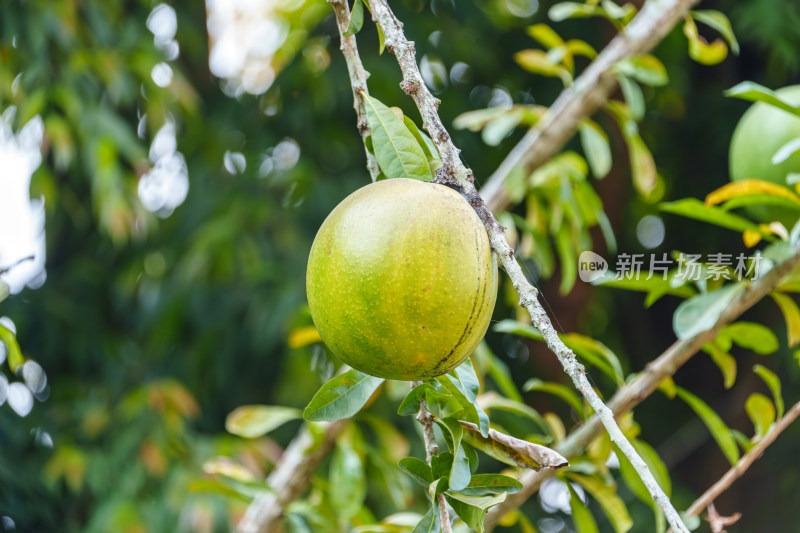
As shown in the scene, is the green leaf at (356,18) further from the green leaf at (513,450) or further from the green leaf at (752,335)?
the green leaf at (752,335)

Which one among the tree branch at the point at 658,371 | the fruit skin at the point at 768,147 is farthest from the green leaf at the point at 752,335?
the fruit skin at the point at 768,147

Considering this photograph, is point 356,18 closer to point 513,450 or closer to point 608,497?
point 513,450

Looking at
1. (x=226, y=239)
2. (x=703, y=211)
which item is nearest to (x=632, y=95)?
(x=703, y=211)

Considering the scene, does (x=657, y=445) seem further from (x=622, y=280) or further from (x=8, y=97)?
(x=8, y=97)

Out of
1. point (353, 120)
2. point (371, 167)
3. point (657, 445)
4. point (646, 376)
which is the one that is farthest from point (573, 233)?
point (657, 445)

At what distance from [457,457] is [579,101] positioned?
54cm

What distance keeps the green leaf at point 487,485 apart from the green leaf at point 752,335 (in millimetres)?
295

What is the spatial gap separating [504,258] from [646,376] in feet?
1.06

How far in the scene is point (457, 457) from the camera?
0.41 metres

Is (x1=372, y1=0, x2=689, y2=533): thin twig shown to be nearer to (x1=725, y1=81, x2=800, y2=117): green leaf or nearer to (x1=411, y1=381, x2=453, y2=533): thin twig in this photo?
(x1=411, y1=381, x2=453, y2=533): thin twig

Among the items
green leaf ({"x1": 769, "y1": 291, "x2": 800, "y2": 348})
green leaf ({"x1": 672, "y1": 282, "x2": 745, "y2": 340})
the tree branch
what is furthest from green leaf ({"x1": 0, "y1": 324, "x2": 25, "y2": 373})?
green leaf ({"x1": 769, "y1": 291, "x2": 800, "y2": 348})

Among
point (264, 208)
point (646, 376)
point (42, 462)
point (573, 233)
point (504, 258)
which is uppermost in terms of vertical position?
point (504, 258)

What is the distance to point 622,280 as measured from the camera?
2.04ft

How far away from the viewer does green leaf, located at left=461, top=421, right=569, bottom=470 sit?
39cm
